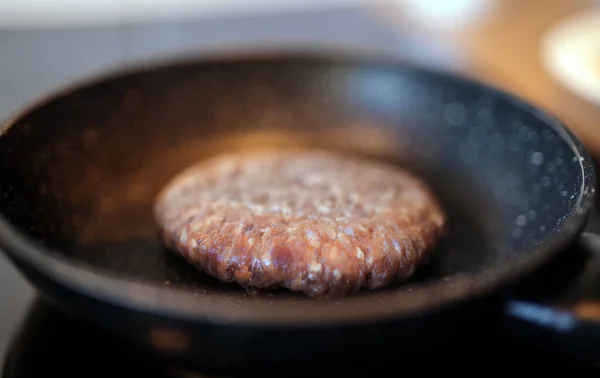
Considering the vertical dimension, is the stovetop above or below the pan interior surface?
below

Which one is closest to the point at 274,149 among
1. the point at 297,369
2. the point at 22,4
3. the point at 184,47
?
the point at 297,369

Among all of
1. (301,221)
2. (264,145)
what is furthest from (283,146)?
(301,221)

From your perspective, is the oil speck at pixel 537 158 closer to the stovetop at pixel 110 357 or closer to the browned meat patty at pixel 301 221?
the browned meat patty at pixel 301 221

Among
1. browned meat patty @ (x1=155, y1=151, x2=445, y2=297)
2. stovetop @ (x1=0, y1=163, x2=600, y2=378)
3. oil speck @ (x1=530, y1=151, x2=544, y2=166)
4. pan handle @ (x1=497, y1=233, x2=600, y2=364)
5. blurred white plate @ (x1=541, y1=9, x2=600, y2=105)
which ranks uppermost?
blurred white plate @ (x1=541, y1=9, x2=600, y2=105)

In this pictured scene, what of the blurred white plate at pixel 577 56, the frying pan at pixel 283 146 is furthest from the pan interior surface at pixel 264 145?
the blurred white plate at pixel 577 56

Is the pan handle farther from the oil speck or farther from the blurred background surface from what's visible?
the blurred background surface

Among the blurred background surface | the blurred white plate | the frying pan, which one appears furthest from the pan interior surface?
the blurred white plate

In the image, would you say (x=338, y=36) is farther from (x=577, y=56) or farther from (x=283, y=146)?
(x=283, y=146)

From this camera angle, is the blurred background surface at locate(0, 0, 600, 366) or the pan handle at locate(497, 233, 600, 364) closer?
the pan handle at locate(497, 233, 600, 364)
